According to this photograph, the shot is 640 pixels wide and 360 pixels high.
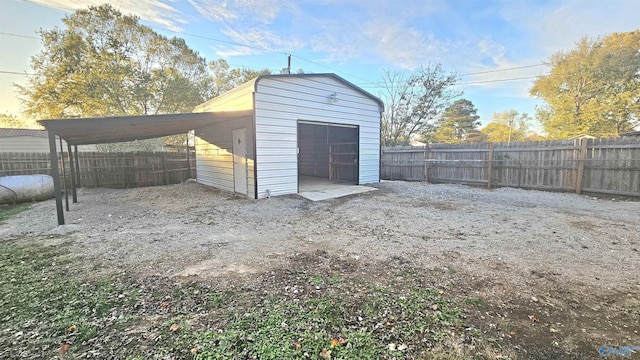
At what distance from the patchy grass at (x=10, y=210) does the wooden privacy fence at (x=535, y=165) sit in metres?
11.6

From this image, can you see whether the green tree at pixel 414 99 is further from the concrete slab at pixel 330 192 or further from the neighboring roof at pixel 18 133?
the neighboring roof at pixel 18 133

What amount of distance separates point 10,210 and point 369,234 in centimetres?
852

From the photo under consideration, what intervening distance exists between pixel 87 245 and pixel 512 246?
19.1ft

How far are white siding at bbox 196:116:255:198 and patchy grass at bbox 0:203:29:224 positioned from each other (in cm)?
464

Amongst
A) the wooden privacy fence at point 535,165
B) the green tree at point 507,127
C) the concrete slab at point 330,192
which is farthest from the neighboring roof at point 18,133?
the green tree at point 507,127

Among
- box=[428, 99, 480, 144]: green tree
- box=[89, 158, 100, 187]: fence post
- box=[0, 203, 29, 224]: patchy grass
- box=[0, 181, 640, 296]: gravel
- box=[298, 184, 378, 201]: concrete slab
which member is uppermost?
box=[428, 99, 480, 144]: green tree

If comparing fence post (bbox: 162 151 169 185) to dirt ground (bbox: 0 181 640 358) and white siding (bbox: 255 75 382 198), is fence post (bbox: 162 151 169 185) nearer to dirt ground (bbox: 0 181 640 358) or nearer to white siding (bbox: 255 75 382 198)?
dirt ground (bbox: 0 181 640 358)

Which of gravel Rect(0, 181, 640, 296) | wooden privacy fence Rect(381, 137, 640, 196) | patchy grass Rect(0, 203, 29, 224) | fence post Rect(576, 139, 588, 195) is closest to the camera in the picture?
gravel Rect(0, 181, 640, 296)

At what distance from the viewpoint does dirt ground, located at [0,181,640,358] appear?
2.03 m

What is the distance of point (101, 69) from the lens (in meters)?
14.2

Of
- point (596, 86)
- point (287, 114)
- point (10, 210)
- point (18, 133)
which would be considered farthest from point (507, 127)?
point (18, 133)

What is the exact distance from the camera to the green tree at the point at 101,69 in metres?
13.6

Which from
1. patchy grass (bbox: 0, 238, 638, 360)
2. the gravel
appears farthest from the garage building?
patchy grass (bbox: 0, 238, 638, 360)

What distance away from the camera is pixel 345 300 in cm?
223
